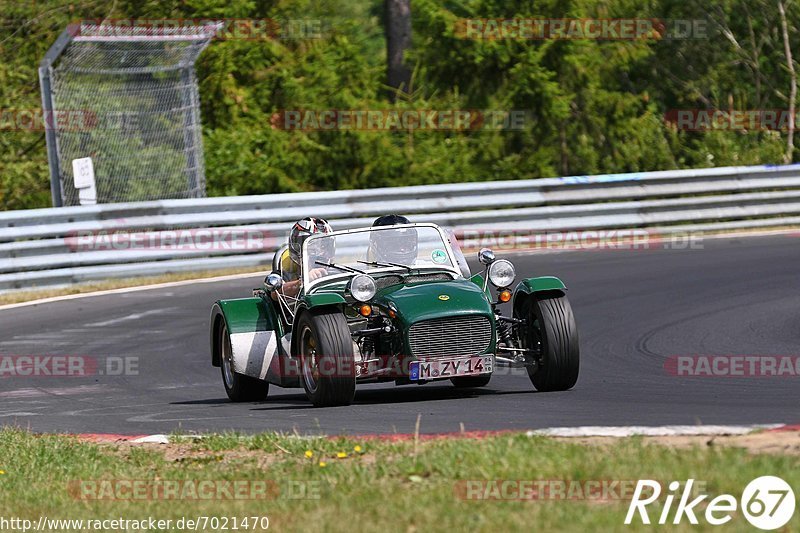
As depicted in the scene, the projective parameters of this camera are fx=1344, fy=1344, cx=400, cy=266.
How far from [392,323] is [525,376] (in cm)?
208

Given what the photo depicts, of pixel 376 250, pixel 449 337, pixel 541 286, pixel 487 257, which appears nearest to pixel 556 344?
pixel 541 286

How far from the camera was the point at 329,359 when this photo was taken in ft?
29.1

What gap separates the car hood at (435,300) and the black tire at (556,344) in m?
0.39

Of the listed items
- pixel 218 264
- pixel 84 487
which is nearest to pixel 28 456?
pixel 84 487

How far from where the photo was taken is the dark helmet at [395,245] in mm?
10172

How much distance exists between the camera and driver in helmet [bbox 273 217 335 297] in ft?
33.8

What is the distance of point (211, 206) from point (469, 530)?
1312cm

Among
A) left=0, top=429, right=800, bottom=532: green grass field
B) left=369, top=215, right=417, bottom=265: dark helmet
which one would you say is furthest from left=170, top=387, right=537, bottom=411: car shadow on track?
left=0, top=429, right=800, bottom=532: green grass field

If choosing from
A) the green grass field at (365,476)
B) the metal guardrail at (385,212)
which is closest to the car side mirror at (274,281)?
the green grass field at (365,476)

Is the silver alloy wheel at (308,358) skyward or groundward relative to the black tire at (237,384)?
skyward

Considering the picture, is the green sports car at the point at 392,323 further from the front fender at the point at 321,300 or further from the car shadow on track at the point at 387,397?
the car shadow on track at the point at 387,397

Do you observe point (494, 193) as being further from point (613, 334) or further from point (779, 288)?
point (613, 334)

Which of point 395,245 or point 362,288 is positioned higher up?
point 395,245

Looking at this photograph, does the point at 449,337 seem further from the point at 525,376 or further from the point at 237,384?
the point at 237,384
